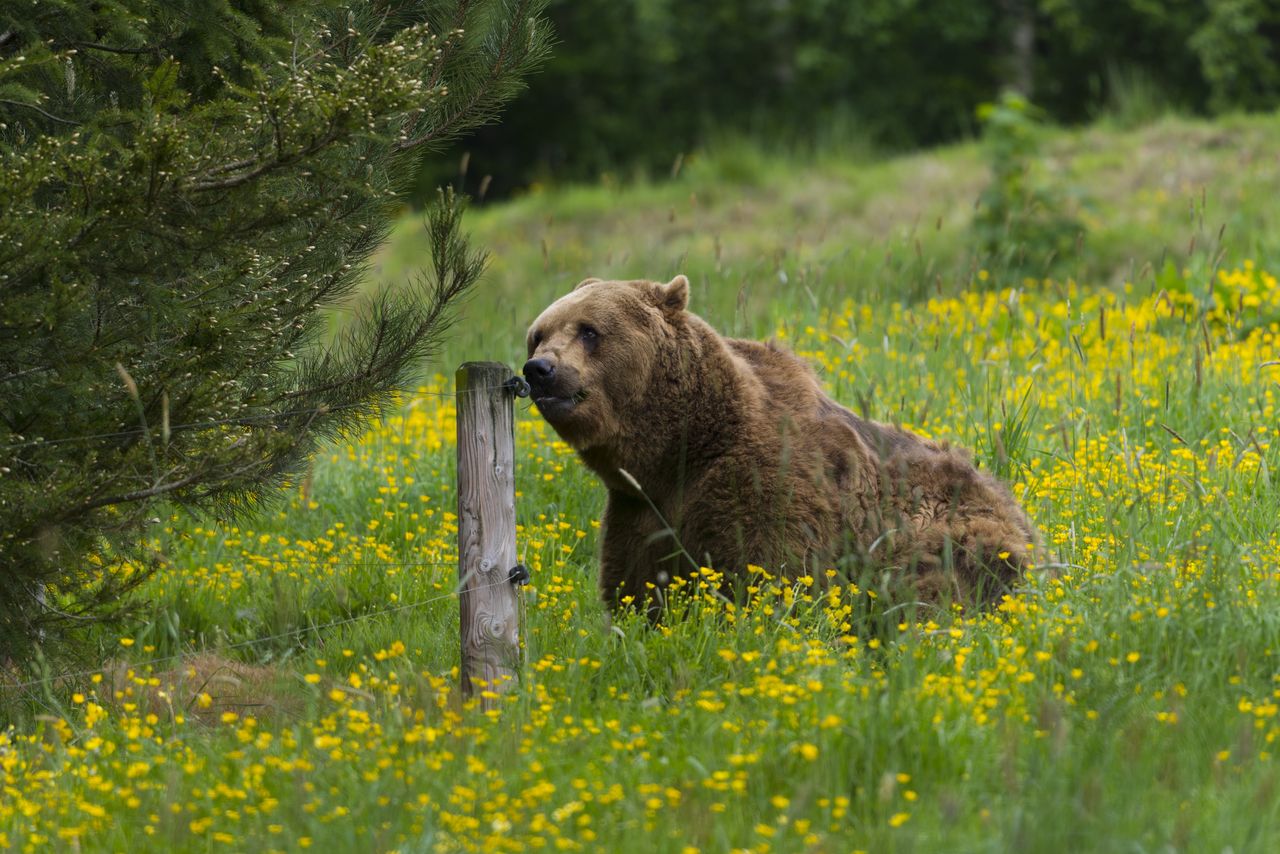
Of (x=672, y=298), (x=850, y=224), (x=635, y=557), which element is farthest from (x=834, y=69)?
(x=635, y=557)

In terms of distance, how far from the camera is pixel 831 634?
505 cm

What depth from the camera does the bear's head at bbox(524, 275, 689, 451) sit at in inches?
211

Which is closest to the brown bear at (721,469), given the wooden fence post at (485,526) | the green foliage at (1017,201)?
the wooden fence post at (485,526)

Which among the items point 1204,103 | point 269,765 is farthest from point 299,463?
point 1204,103

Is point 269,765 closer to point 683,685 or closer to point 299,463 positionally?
point 683,685

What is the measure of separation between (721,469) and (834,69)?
2158cm

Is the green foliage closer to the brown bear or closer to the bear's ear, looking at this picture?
the brown bear

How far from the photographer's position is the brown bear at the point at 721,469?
5402mm

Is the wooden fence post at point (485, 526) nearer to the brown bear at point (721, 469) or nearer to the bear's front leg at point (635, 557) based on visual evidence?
the brown bear at point (721, 469)

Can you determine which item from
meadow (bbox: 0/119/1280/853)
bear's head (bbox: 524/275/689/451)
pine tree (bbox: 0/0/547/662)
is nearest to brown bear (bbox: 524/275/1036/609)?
bear's head (bbox: 524/275/689/451)

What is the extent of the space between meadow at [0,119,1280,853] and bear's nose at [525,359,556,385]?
2.66 feet

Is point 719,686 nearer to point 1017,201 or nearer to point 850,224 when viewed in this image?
point 1017,201

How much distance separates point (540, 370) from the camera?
5.28 meters

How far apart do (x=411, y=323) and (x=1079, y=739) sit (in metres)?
2.82
